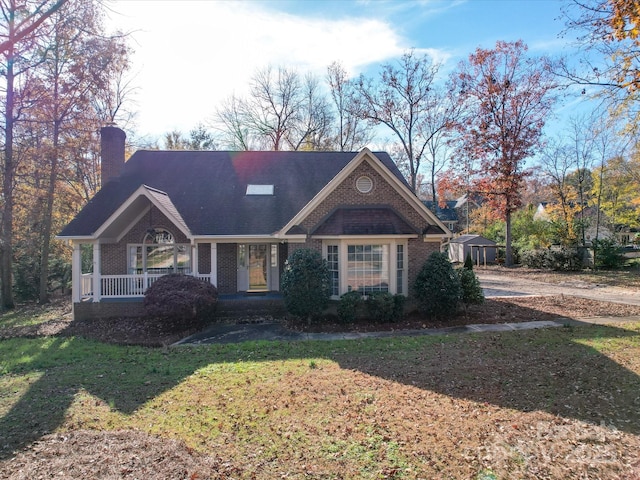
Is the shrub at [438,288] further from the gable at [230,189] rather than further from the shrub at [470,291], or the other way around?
the gable at [230,189]

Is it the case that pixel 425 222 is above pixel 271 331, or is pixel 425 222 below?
above

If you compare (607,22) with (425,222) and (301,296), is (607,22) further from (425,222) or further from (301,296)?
(301,296)

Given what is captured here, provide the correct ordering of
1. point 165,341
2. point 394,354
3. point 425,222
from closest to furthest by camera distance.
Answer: point 394,354
point 165,341
point 425,222

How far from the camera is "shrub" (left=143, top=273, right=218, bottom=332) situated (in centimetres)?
1114

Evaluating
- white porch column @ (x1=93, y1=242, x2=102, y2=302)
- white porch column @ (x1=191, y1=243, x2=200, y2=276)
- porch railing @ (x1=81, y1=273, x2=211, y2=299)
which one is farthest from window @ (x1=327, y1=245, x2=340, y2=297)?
white porch column @ (x1=93, y1=242, x2=102, y2=302)

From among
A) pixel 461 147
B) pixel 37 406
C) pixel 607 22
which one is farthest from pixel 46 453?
pixel 461 147

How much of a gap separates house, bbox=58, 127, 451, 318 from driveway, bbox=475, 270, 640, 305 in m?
7.55

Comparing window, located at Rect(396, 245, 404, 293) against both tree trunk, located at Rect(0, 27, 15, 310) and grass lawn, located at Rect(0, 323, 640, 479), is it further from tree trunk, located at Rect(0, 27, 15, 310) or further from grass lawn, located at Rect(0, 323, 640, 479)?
tree trunk, located at Rect(0, 27, 15, 310)

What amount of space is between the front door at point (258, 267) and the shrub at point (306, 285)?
146 inches

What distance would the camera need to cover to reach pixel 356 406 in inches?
229

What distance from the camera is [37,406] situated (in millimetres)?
5879

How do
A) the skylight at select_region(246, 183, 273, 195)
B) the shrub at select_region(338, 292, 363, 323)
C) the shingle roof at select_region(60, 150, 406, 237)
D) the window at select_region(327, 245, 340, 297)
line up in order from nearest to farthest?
1. the shrub at select_region(338, 292, 363, 323)
2. the window at select_region(327, 245, 340, 297)
3. the shingle roof at select_region(60, 150, 406, 237)
4. the skylight at select_region(246, 183, 273, 195)

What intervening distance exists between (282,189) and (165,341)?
27.3 feet

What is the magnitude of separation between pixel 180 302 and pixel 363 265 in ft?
19.0
